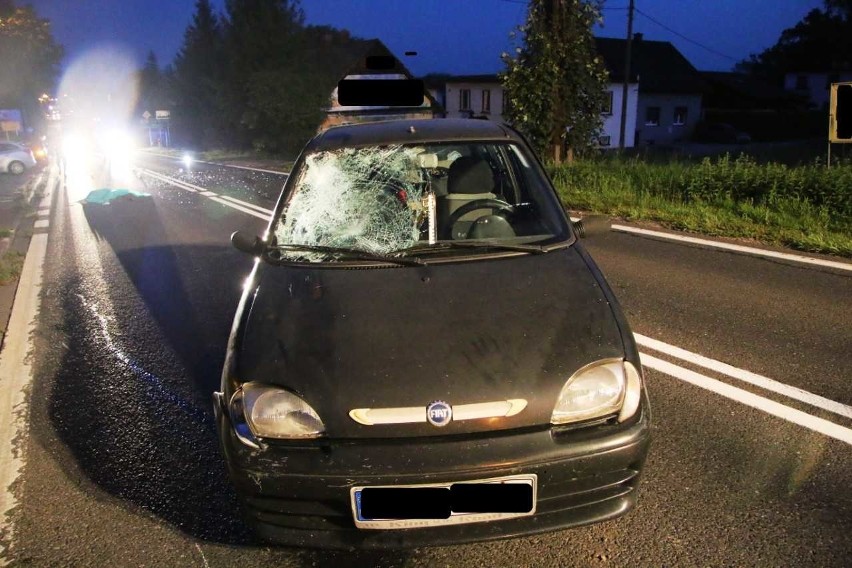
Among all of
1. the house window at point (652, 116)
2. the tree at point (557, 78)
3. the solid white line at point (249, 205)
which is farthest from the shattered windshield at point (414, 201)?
the house window at point (652, 116)

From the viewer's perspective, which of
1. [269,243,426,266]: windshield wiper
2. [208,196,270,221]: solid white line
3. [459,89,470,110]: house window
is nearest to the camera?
[269,243,426,266]: windshield wiper

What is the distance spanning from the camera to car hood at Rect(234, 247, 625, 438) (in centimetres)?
220

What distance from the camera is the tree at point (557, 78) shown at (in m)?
13.4

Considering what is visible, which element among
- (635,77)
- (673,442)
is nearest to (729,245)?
(673,442)

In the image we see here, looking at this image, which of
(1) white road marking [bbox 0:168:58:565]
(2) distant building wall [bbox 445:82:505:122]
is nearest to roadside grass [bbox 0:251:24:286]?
(1) white road marking [bbox 0:168:58:565]

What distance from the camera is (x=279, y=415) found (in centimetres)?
226

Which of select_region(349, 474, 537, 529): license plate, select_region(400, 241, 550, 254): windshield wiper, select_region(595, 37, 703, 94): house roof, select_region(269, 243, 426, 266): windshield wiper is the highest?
select_region(595, 37, 703, 94): house roof

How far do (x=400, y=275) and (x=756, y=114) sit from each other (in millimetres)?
47118

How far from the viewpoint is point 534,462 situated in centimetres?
212

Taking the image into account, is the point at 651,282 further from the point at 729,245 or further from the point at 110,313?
the point at 110,313

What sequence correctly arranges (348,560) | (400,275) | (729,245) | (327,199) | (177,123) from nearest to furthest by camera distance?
1. (348,560)
2. (400,275)
3. (327,199)
4. (729,245)
5. (177,123)

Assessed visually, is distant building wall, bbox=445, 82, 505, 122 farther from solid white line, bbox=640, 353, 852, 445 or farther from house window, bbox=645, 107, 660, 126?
solid white line, bbox=640, 353, 852, 445

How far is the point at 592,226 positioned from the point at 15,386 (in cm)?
383

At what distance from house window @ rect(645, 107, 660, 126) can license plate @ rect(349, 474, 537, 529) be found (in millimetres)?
45559
